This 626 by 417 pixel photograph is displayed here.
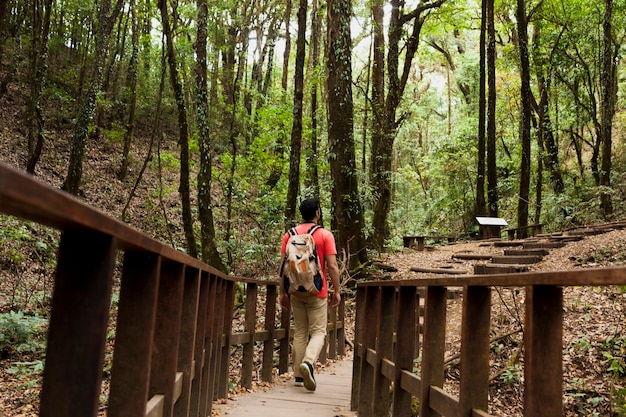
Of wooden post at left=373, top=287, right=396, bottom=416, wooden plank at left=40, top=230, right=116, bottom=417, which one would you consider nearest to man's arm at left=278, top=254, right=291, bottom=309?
wooden post at left=373, top=287, right=396, bottom=416

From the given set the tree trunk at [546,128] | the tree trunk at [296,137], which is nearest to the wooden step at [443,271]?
the tree trunk at [296,137]

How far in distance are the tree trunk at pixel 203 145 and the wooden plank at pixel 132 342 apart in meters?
10.1

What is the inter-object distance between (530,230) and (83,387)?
22.2 metres

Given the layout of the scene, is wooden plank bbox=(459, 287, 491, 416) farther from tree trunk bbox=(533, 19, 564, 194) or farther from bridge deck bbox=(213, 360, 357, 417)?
tree trunk bbox=(533, 19, 564, 194)

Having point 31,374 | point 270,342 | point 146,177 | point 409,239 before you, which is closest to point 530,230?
point 409,239

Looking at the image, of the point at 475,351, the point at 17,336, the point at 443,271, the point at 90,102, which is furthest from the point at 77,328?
the point at 90,102

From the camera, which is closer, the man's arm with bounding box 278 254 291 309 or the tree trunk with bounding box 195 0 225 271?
the man's arm with bounding box 278 254 291 309

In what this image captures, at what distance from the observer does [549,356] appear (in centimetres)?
192

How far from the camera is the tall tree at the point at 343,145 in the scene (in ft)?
39.9

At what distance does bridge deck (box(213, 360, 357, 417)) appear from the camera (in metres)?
5.11

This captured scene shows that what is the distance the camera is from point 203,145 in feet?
38.9

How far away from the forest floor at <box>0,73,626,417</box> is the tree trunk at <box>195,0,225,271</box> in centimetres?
342

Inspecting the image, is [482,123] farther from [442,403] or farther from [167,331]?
[167,331]

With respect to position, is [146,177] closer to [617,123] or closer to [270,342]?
[270,342]
